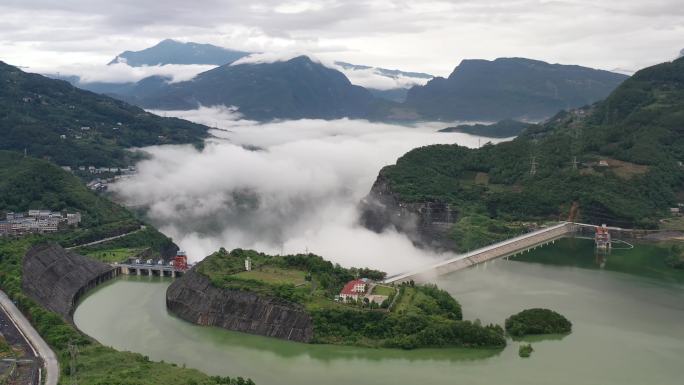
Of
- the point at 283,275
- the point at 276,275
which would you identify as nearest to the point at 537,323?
the point at 283,275

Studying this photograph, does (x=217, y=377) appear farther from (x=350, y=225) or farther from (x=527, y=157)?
(x=527, y=157)

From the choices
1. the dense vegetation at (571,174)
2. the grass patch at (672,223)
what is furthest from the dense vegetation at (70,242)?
the grass patch at (672,223)

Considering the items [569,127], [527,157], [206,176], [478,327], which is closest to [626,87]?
[569,127]

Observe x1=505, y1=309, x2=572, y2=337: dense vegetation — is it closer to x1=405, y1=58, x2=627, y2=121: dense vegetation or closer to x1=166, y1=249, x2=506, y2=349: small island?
x1=166, y1=249, x2=506, y2=349: small island

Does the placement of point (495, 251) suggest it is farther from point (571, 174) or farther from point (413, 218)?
point (571, 174)

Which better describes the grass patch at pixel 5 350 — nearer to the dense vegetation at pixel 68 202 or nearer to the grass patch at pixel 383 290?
the grass patch at pixel 383 290

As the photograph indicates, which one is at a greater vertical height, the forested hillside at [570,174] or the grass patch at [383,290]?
the forested hillside at [570,174]
